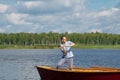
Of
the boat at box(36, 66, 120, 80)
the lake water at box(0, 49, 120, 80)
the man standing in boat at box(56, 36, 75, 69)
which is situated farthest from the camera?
the lake water at box(0, 49, 120, 80)

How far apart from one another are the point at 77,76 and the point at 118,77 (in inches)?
112

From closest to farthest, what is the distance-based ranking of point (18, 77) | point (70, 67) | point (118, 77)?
point (118, 77) < point (70, 67) < point (18, 77)

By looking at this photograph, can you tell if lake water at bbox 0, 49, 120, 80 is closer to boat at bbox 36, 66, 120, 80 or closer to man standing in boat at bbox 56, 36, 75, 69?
boat at bbox 36, 66, 120, 80

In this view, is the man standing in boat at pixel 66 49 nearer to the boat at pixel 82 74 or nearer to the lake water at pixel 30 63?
the boat at pixel 82 74

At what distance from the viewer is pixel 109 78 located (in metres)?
27.7

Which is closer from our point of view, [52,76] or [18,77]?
[52,76]

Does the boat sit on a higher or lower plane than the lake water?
higher

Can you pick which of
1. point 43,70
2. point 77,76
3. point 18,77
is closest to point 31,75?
point 18,77

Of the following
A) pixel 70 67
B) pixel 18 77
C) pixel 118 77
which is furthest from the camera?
pixel 18 77

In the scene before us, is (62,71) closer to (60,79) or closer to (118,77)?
(60,79)

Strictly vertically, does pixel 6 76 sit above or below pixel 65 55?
below

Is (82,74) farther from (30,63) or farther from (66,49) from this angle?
(30,63)

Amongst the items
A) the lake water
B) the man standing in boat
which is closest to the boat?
the man standing in boat

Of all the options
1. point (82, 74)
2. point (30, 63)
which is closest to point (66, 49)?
point (82, 74)
